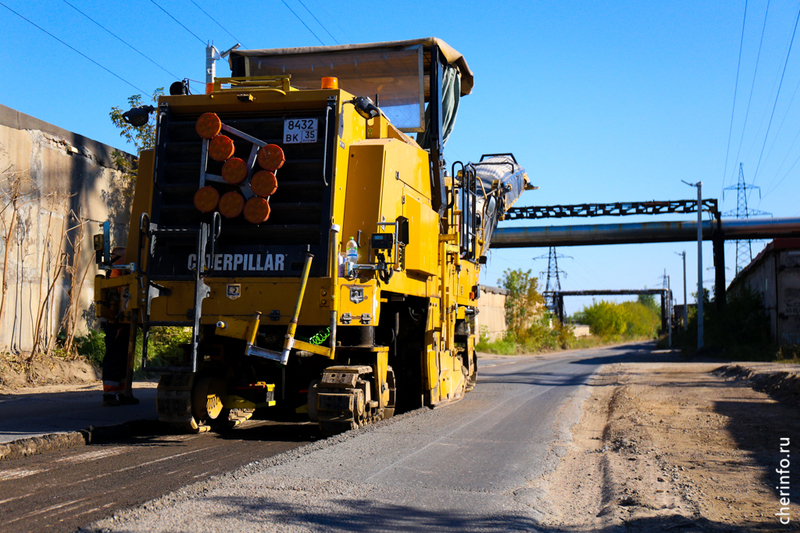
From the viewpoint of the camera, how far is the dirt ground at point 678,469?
14.3 feet

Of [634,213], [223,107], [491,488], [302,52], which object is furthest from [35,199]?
[634,213]

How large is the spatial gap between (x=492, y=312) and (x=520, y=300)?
4.85 meters

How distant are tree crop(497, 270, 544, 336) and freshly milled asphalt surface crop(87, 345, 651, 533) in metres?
43.2

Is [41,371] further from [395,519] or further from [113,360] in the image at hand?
[395,519]

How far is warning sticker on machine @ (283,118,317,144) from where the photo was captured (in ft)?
23.9

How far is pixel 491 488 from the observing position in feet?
16.5

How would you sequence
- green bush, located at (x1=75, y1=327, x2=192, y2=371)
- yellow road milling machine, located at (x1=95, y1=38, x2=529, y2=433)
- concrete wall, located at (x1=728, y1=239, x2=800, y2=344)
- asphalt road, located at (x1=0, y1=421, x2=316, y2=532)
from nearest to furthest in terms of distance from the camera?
1. asphalt road, located at (x1=0, y1=421, x2=316, y2=532)
2. yellow road milling machine, located at (x1=95, y1=38, x2=529, y2=433)
3. green bush, located at (x1=75, y1=327, x2=192, y2=371)
4. concrete wall, located at (x1=728, y1=239, x2=800, y2=344)

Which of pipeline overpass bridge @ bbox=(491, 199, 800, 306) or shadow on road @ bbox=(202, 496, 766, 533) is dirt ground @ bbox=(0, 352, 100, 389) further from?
pipeline overpass bridge @ bbox=(491, 199, 800, 306)

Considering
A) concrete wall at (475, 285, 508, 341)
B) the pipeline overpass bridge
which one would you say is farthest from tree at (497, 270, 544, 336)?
the pipeline overpass bridge

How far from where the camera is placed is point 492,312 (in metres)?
46.8

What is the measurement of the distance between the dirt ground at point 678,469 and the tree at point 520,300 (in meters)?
39.6

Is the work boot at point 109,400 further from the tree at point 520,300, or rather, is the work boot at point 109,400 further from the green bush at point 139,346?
the tree at point 520,300

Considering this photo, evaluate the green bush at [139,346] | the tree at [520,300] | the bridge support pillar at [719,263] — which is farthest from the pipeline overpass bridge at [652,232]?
the green bush at [139,346]

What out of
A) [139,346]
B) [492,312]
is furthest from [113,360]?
[492,312]
